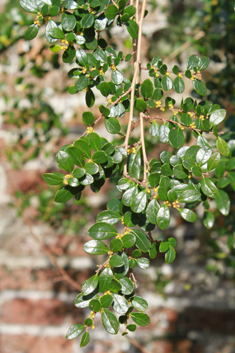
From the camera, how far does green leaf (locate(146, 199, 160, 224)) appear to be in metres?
0.30

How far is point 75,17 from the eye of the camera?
35cm

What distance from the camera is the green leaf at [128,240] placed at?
30 cm

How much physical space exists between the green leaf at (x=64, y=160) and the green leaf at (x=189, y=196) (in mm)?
108

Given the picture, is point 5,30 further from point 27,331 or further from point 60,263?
point 27,331

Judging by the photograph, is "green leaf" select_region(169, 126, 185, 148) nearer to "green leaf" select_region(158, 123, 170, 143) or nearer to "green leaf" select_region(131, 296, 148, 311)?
"green leaf" select_region(158, 123, 170, 143)

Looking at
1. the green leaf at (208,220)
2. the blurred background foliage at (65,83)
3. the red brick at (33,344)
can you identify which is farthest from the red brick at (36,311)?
the green leaf at (208,220)

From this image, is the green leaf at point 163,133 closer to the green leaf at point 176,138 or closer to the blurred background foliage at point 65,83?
the green leaf at point 176,138

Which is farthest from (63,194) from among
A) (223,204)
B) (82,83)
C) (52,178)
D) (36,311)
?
(36,311)

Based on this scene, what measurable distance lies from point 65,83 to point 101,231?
1.98 ft

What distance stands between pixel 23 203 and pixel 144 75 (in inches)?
17.3

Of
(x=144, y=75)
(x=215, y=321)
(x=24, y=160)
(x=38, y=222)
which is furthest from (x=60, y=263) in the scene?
(x=144, y=75)

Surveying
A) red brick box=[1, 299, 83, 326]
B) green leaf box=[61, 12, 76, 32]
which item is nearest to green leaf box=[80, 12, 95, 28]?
green leaf box=[61, 12, 76, 32]

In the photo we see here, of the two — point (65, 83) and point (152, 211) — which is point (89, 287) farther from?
point (65, 83)

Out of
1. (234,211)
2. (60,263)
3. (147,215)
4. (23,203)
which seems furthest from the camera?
(60,263)
